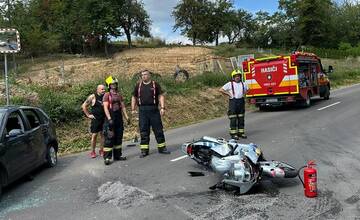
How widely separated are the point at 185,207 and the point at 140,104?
436 cm

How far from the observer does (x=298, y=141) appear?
11883 millimetres

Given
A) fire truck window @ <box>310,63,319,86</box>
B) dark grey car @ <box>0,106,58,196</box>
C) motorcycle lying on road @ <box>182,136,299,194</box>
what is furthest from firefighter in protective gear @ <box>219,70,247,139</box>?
fire truck window @ <box>310,63,319,86</box>

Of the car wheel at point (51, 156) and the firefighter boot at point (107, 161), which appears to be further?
the car wheel at point (51, 156)

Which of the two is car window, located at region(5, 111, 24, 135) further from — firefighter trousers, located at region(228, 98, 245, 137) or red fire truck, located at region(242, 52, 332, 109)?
red fire truck, located at region(242, 52, 332, 109)

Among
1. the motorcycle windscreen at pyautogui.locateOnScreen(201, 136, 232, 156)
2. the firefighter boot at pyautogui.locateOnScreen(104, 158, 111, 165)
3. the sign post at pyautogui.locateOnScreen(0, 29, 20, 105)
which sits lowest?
the firefighter boot at pyautogui.locateOnScreen(104, 158, 111, 165)

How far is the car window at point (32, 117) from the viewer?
9.44 m

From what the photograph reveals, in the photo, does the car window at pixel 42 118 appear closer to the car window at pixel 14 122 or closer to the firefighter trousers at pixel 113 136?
the car window at pixel 14 122

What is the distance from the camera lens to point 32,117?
31.7 ft

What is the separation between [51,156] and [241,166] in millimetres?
4751

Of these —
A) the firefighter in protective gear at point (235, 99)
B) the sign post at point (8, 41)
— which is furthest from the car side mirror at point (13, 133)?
the firefighter in protective gear at point (235, 99)

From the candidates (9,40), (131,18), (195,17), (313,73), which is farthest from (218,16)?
(9,40)

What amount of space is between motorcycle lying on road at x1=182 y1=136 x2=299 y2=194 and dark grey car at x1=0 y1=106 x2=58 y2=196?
10.9ft

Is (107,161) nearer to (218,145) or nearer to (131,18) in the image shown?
(218,145)

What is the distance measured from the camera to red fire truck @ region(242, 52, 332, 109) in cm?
1962
